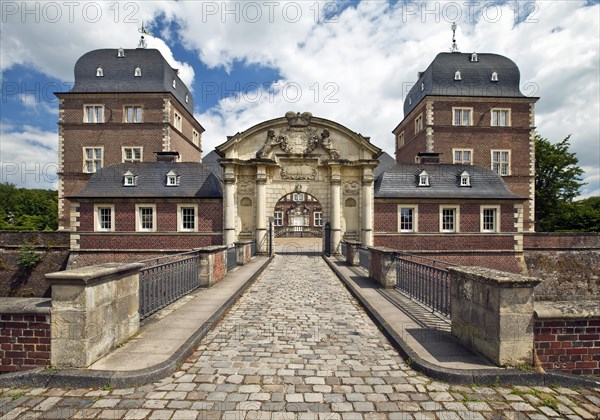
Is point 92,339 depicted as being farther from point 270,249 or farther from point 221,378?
point 270,249

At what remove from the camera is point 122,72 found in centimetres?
2970

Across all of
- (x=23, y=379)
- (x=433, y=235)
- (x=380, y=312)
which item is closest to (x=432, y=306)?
(x=380, y=312)

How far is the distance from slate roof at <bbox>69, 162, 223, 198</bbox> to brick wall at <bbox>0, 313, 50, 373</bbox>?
17019 millimetres

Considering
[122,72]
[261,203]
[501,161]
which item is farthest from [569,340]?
[122,72]

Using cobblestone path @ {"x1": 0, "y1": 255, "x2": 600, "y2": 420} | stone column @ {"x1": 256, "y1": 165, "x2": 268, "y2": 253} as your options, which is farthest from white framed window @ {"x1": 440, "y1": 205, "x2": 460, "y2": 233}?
cobblestone path @ {"x1": 0, "y1": 255, "x2": 600, "y2": 420}

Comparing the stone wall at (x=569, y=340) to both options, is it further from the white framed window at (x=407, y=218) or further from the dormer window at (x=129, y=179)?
the dormer window at (x=129, y=179)

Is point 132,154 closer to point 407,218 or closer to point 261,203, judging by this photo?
point 261,203

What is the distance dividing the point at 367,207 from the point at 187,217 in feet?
39.0

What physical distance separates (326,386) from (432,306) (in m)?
3.78

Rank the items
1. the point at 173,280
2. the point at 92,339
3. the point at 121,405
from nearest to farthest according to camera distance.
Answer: the point at 121,405 → the point at 92,339 → the point at 173,280

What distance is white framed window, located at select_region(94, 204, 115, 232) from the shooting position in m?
20.6

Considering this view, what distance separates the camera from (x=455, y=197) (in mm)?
20578

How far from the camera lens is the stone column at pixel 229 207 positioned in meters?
19.8

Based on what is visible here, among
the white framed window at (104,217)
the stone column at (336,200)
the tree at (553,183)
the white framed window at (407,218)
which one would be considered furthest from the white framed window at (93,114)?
the tree at (553,183)
